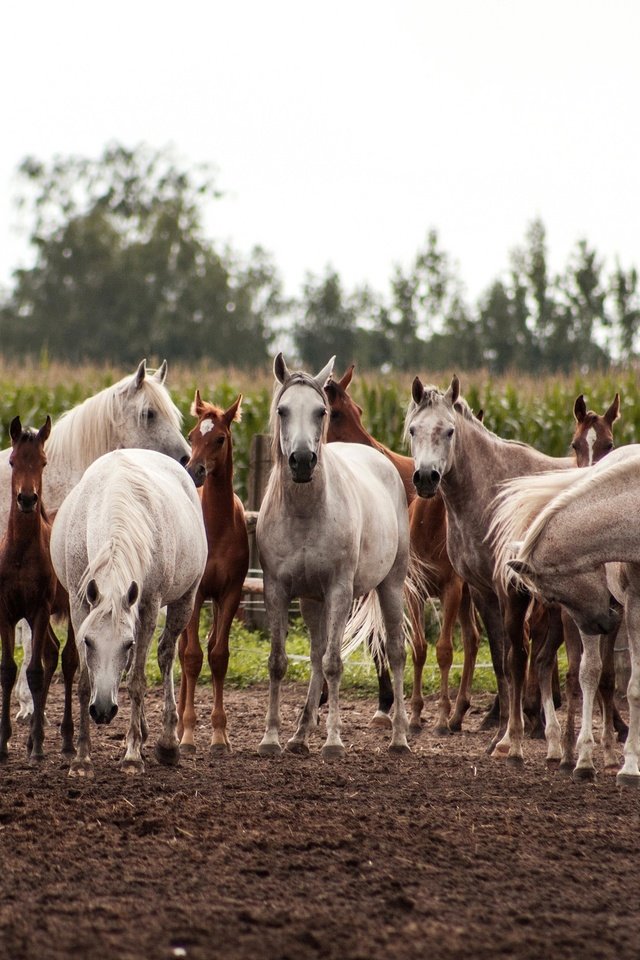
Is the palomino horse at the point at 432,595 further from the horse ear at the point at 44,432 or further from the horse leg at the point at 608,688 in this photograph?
the horse ear at the point at 44,432

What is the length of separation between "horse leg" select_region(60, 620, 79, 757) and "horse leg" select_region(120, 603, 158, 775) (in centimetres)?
77

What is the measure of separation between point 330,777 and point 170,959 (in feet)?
9.82

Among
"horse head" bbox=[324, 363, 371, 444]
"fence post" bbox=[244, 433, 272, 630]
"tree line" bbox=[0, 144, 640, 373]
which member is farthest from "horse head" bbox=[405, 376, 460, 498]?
"tree line" bbox=[0, 144, 640, 373]

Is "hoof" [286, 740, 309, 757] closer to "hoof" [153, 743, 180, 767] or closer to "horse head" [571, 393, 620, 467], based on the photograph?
"hoof" [153, 743, 180, 767]

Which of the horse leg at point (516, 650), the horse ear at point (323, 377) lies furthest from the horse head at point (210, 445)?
the horse leg at point (516, 650)

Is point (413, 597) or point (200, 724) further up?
point (413, 597)

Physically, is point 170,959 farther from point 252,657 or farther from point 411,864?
point 252,657

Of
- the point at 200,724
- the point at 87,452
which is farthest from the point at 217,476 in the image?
the point at 200,724

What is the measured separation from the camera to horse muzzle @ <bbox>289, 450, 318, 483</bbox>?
6836mm

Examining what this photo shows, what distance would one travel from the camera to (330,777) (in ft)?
20.4

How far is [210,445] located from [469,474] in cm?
184

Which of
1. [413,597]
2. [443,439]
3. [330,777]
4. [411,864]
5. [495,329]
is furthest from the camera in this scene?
[495,329]

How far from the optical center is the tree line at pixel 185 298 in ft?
159

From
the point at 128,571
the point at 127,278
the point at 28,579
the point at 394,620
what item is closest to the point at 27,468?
the point at 28,579
